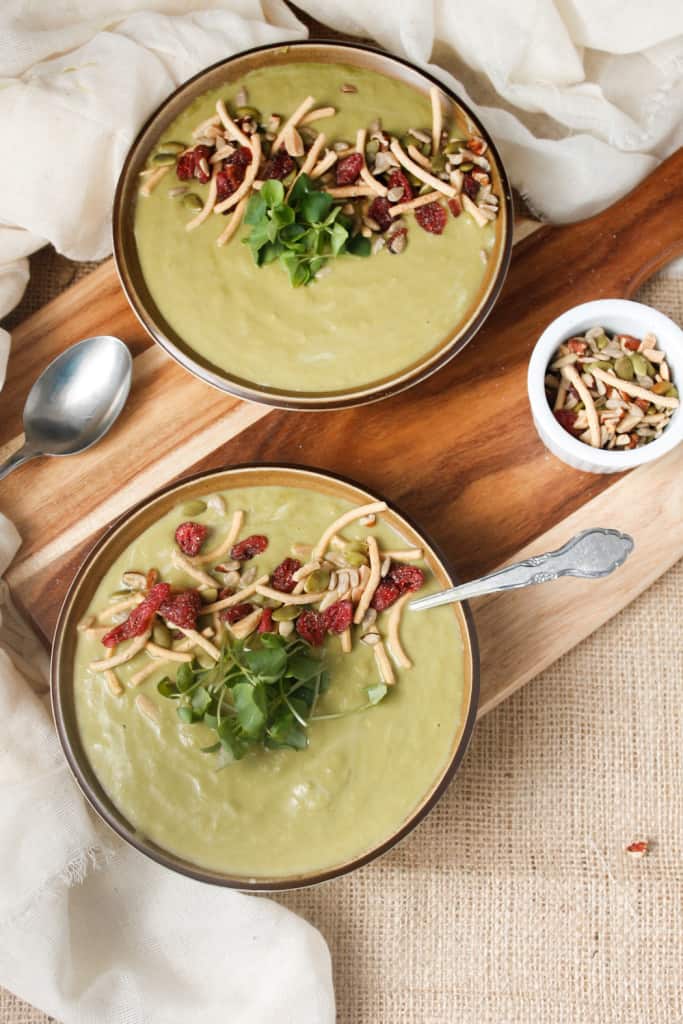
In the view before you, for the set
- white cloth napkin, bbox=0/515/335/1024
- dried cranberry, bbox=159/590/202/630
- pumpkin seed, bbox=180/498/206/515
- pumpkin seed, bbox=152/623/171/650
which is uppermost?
pumpkin seed, bbox=180/498/206/515

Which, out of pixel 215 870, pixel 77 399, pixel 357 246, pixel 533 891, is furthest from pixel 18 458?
pixel 533 891

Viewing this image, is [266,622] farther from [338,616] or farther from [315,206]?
[315,206]

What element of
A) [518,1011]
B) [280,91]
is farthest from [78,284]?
[518,1011]

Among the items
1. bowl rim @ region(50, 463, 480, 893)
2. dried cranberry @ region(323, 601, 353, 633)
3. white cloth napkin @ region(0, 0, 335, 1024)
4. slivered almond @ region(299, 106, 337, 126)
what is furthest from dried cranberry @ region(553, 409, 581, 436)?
white cloth napkin @ region(0, 0, 335, 1024)

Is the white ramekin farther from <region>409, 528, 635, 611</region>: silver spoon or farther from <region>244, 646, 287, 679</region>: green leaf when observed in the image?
<region>244, 646, 287, 679</region>: green leaf

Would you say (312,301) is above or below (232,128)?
below

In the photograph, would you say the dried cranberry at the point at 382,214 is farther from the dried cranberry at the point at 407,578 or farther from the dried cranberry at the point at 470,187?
the dried cranberry at the point at 407,578
